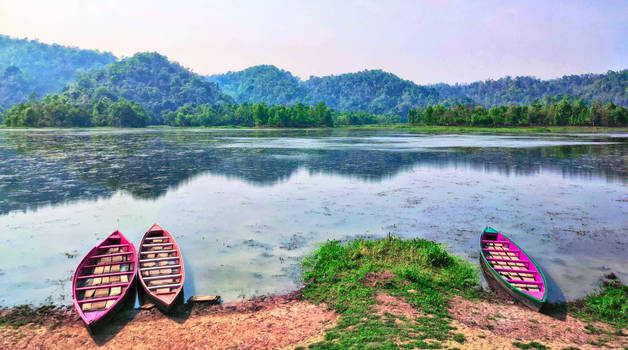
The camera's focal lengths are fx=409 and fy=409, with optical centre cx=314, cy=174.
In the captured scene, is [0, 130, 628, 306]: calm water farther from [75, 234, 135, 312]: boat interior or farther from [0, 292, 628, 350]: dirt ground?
[0, 292, 628, 350]: dirt ground

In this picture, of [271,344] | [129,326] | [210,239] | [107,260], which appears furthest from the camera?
[210,239]

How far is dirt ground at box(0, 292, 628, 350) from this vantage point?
995 cm

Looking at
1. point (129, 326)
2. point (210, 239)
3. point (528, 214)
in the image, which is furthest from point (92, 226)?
point (528, 214)

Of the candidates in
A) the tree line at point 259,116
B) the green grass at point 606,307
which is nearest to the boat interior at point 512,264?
the green grass at point 606,307

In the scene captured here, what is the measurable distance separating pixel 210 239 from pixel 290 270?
5.42 m

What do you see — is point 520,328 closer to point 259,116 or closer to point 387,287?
point 387,287

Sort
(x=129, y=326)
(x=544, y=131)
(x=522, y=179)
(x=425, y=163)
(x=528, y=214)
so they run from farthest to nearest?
(x=544, y=131) < (x=425, y=163) < (x=522, y=179) < (x=528, y=214) < (x=129, y=326)

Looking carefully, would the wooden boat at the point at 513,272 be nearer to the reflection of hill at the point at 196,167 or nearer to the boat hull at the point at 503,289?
the boat hull at the point at 503,289

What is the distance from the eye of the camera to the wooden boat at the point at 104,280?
11.1 meters

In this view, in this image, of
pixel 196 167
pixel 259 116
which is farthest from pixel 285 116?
pixel 196 167

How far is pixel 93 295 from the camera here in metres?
11.8

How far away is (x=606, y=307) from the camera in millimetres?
11828

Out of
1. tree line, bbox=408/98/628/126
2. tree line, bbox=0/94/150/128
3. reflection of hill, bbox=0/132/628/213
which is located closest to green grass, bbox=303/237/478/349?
reflection of hill, bbox=0/132/628/213

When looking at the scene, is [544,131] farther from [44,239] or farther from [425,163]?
[44,239]
